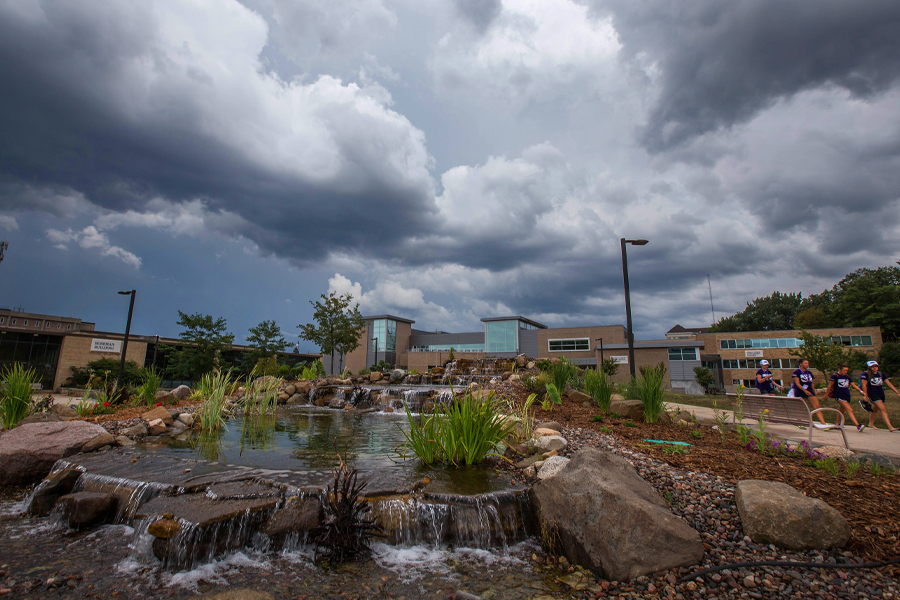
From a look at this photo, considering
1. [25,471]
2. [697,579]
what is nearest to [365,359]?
[25,471]

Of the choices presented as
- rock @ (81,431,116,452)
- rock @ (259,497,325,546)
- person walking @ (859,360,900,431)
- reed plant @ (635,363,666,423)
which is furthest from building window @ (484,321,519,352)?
rock @ (259,497,325,546)

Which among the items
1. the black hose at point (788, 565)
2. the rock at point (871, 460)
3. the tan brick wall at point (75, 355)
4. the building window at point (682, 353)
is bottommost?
the black hose at point (788, 565)

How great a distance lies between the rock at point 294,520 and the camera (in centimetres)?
397

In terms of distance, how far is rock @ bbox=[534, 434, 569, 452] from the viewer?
5867 millimetres

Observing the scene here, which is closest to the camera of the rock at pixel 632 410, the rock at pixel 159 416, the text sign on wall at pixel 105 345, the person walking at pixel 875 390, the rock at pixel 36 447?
the rock at pixel 36 447

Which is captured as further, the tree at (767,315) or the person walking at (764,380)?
the tree at (767,315)

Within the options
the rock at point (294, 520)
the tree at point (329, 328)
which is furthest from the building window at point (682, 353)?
the rock at point (294, 520)

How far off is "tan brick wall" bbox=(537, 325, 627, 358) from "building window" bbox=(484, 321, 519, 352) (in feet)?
13.7

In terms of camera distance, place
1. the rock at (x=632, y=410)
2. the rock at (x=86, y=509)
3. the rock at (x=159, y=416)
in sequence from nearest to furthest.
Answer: the rock at (x=86, y=509), the rock at (x=632, y=410), the rock at (x=159, y=416)

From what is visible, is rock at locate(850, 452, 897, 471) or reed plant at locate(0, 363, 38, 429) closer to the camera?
rock at locate(850, 452, 897, 471)

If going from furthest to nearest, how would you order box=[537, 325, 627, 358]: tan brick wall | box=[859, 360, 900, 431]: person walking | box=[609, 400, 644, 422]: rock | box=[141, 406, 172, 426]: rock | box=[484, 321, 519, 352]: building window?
box=[484, 321, 519, 352]: building window, box=[537, 325, 627, 358]: tan brick wall, box=[859, 360, 900, 431]: person walking, box=[141, 406, 172, 426]: rock, box=[609, 400, 644, 422]: rock

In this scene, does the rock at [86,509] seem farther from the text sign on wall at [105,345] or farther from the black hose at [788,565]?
the text sign on wall at [105,345]

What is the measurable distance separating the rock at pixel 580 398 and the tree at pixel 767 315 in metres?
75.8

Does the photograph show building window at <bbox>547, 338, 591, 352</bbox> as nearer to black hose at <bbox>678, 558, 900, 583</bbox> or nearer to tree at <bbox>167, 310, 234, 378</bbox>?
tree at <bbox>167, 310, 234, 378</bbox>
